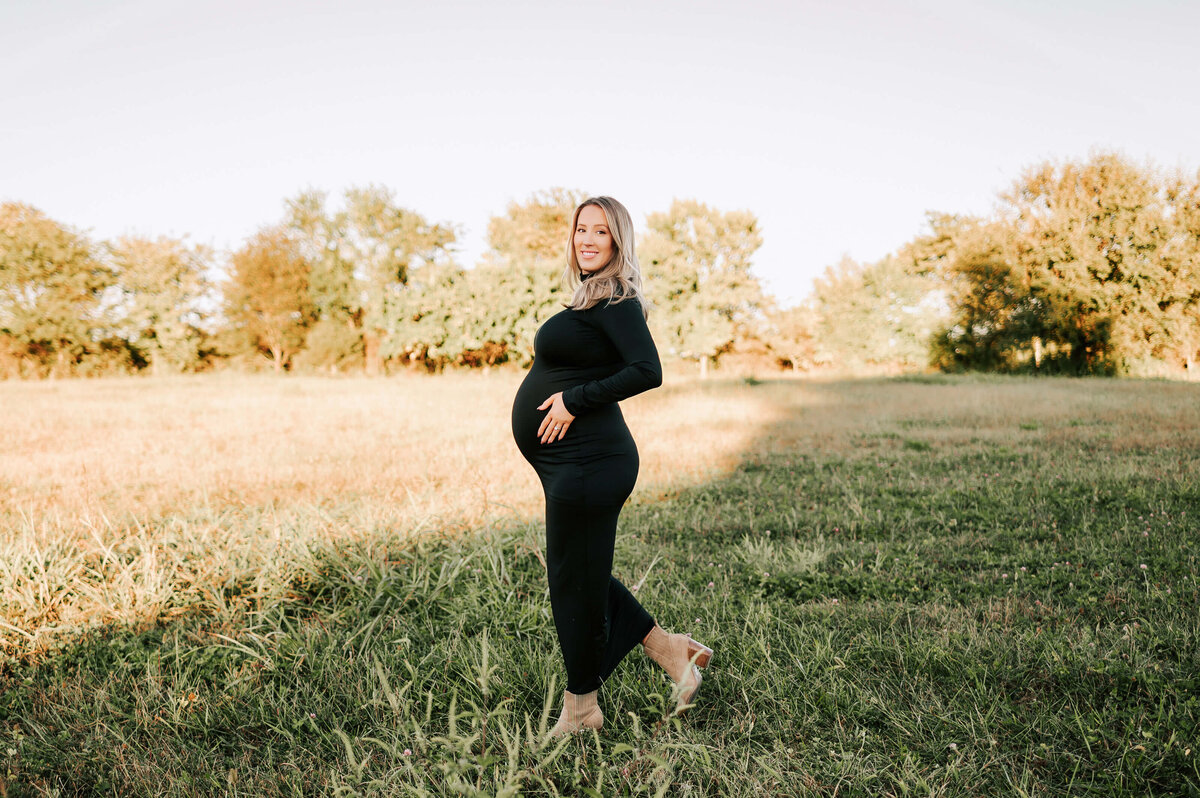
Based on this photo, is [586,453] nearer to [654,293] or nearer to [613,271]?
[613,271]

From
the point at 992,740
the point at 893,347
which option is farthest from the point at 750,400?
the point at 893,347

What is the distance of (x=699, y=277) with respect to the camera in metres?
35.8

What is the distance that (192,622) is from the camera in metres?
3.60

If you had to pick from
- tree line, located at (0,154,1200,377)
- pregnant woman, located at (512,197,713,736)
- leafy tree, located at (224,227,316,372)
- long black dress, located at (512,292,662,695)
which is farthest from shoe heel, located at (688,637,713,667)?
leafy tree, located at (224,227,316,372)

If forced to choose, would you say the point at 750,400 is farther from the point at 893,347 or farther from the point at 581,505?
the point at 893,347

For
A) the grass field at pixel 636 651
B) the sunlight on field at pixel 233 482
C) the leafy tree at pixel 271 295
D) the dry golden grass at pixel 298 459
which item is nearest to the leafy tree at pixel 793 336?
the dry golden grass at pixel 298 459

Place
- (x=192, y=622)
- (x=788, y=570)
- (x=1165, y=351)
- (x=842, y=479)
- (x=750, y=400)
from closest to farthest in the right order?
(x=192, y=622) → (x=788, y=570) → (x=842, y=479) → (x=750, y=400) → (x=1165, y=351)

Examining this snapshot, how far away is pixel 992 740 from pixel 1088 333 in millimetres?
33372

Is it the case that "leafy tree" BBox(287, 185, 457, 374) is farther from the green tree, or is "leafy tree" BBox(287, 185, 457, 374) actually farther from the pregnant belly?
the pregnant belly

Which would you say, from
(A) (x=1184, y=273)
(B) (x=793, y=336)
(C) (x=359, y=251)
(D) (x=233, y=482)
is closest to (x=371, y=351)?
(C) (x=359, y=251)

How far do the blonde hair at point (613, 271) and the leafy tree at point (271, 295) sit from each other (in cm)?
3914

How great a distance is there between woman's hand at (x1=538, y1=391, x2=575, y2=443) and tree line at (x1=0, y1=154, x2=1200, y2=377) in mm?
22703

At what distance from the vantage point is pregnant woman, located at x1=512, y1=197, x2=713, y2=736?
7.55 feet

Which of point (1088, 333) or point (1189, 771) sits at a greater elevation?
point (1088, 333)
